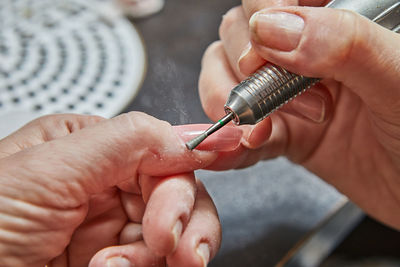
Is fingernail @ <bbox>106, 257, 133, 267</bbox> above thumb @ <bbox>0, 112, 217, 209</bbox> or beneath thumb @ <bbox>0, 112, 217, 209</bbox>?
beneath

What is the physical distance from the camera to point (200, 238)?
353 mm

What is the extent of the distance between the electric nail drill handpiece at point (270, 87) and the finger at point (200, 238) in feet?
0.20

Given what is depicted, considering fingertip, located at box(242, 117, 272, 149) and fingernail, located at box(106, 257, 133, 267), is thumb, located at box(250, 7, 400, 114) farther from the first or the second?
fingernail, located at box(106, 257, 133, 267)

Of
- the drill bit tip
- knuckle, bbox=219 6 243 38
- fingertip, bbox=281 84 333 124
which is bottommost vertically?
fingertip, bbox=281 84 333 124

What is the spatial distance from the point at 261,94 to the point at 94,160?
0.15 metres

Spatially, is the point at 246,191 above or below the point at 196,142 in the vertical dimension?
below

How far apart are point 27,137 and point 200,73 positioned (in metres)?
0.26

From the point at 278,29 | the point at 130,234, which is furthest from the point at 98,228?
the point at 278,29

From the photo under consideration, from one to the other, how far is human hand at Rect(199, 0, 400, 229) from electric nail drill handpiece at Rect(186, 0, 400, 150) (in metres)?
0.01

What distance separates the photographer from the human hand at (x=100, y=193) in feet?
1.10

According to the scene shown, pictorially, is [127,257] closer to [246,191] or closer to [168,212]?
[168,212]

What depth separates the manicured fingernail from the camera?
0.38 metres

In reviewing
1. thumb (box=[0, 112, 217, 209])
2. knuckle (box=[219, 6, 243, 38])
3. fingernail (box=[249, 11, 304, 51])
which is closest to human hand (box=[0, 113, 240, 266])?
thumb (box=[0, 112, 217, 209])

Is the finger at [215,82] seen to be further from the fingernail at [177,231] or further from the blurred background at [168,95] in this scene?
the fingernail at [177,231]
